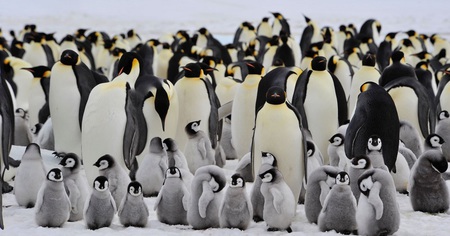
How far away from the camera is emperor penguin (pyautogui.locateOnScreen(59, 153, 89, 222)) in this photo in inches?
195

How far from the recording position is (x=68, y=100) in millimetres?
6711

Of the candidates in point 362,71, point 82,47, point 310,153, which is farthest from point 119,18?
point 310,153

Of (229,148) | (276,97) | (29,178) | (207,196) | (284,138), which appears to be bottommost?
(229,148)

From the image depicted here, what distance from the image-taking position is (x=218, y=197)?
4773 mm

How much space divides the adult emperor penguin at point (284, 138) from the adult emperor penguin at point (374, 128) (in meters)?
0.56

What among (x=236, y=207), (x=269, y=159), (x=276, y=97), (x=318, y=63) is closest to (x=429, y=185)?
(x=269, y=159)

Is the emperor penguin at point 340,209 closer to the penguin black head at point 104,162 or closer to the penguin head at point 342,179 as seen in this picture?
the penguin head at point 342,179

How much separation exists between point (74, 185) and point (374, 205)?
1.86m

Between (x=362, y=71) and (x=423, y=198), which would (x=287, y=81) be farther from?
(x=423, y=198)

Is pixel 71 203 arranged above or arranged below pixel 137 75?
below

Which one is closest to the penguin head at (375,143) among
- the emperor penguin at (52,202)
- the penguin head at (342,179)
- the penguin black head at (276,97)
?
the penguin black head at (276,97)

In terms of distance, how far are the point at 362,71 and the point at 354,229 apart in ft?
12.2

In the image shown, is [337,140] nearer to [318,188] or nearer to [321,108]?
[321,108]

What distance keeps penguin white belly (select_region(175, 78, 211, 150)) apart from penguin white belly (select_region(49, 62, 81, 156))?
92 cm
